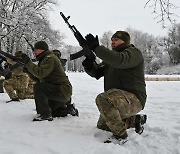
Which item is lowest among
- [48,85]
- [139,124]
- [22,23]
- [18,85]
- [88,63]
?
[139,124]

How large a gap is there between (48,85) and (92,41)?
1479 mm

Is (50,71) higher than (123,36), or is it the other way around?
(123,36)

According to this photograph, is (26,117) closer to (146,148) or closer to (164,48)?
(146,148)

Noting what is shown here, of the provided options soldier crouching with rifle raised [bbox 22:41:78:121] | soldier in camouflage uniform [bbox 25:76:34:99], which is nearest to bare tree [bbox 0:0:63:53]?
soldier in camouflage uniform [bbox 25:76:34:99]

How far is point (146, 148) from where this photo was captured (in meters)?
3.31

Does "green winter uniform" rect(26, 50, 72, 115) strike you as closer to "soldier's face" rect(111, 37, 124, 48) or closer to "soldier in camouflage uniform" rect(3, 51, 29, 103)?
"soldier's face" rect(111, 37, 124, 48)

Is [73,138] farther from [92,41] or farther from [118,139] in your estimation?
[92,41]

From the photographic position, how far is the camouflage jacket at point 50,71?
4530 millimetres

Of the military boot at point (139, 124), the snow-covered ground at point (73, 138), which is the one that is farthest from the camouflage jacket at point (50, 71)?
the military boot at point (139, 124)

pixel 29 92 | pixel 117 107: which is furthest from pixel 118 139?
pixel 29 92

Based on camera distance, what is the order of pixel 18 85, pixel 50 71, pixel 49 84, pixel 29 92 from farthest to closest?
pixel 29 92, pixel 18 85, pixel 49 84, pixel 50 71

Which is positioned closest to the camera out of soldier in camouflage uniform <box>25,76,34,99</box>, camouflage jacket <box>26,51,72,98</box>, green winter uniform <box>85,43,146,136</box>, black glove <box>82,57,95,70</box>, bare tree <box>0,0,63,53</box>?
green winter uniform <box>85,43,146,136</box>

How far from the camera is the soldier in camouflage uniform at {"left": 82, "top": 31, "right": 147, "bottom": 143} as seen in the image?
135 inches

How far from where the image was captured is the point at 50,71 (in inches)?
183
